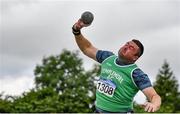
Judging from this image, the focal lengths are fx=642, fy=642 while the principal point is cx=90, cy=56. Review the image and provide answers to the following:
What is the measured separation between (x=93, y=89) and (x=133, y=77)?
125 ft

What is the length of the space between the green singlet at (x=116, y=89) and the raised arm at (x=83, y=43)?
19.5 inches

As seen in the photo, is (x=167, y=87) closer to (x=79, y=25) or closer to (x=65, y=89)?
(x=65, y=89)

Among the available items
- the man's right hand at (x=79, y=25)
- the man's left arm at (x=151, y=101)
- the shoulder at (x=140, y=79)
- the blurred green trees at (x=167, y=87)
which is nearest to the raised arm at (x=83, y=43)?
the man's right hand at (x=79, y=25)

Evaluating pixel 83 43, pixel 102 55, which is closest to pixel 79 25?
pixel 83 43

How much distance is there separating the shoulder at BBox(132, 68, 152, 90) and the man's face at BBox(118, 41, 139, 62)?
0.56 feet

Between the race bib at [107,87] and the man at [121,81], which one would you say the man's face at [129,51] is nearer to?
the man at [121,81]

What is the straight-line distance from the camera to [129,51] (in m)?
7.81

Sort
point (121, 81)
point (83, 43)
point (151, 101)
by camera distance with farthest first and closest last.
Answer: point (83, 43), point (121, 81), point (151, 101)

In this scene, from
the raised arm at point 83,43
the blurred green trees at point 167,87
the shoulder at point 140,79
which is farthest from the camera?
the blurred green trees at point 167,87

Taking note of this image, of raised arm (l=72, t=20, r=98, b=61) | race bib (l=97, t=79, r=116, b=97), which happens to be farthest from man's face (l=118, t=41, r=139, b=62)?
raised arm (l=72, t=20, r=98, b=61)

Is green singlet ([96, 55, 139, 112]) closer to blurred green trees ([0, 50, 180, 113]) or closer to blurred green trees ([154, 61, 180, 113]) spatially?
blurred green trees ([0, 50, 180, 113])

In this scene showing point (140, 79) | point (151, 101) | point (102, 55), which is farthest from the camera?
point (102, 55)

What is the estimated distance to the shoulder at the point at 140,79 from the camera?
767 cm

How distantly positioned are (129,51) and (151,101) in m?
0.78
